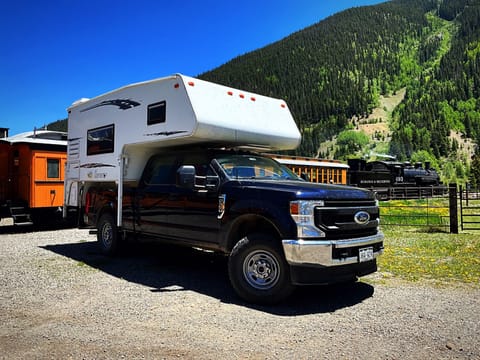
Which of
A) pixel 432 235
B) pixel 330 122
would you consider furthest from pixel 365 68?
pixel 432 235

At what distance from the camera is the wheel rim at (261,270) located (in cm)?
531

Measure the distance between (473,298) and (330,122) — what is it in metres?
154

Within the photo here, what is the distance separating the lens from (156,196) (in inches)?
285

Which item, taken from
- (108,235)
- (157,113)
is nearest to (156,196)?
(157,113)

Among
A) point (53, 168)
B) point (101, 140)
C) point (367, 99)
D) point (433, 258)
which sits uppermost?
point (367, 99)

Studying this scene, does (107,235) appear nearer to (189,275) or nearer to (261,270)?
(189,275)

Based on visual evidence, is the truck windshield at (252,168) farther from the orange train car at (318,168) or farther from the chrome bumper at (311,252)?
the orange train car at (318,168)

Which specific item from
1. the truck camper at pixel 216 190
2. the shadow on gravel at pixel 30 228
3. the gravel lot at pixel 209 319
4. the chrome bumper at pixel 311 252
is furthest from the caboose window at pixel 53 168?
the chrome bumper at pixel 311 252

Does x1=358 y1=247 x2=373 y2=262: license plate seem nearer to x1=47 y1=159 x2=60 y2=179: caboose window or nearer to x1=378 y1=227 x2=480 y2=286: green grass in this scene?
x1=378 y1=227 x2=480 y2=286: green grass

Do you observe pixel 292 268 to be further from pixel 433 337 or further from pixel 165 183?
pixel 165 183

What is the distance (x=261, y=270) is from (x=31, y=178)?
1018 centimetres

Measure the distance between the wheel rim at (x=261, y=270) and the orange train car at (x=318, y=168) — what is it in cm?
2576

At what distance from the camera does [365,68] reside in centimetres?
19612

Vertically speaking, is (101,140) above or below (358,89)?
below
